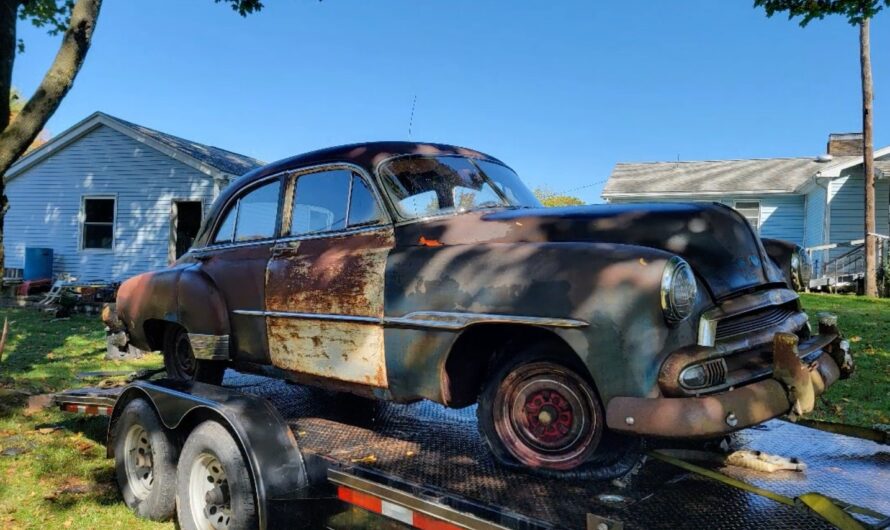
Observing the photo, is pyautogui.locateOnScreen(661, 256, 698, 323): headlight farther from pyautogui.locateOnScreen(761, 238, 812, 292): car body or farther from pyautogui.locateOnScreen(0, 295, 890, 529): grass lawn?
pyautogui.locateOnScreen(0, 295, 890, 529): grass lawn

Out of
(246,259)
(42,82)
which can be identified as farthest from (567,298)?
(42,82)

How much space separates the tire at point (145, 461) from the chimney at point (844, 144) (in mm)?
25683

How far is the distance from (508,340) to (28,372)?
7562 mm

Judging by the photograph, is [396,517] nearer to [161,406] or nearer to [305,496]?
[305,496]

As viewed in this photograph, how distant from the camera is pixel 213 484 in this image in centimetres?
363

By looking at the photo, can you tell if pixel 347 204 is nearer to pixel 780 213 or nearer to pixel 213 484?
pixel 213 484

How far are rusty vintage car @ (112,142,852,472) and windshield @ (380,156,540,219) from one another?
1 cm

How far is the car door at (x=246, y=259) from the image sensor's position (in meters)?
4.14

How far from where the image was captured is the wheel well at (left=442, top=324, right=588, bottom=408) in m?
3.06

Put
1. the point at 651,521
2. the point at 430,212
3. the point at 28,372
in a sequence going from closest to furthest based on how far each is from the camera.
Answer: the point at 651,521 < the point at 430,212 < the point at 28,372

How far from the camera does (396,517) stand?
2770mm

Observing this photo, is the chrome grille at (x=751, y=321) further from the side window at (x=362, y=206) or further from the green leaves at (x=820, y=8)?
the green leaves at (x=820, y=8)

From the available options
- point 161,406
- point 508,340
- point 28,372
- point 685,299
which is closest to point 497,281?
point 508,340

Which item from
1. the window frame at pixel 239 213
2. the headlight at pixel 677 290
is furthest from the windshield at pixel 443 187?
the headlight at pixel 677 290
